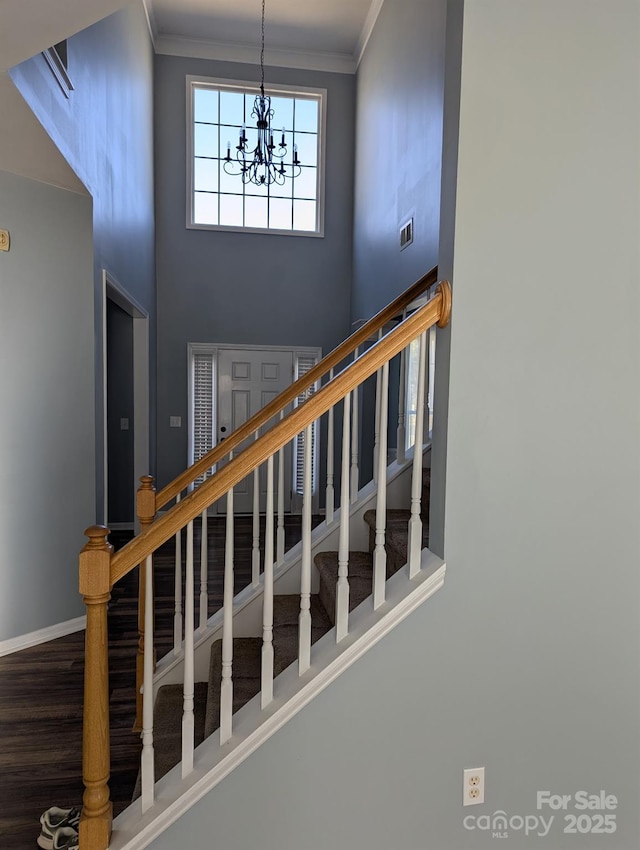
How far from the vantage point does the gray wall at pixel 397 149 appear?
3.86 m

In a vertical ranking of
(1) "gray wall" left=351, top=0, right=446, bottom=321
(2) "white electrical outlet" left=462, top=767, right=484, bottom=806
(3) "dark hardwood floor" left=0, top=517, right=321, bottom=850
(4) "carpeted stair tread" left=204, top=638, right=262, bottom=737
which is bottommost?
(3) "dark hardwood floor" left=0, top=517, right=321, bottom=850

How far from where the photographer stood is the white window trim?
6.08 meters

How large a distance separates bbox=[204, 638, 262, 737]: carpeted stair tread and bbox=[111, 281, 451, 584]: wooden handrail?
69 cm

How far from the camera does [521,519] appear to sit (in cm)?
166

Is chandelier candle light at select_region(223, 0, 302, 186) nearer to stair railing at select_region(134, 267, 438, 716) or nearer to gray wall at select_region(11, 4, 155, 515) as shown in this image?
gray wall at select_region(11, 4, 155, 515)

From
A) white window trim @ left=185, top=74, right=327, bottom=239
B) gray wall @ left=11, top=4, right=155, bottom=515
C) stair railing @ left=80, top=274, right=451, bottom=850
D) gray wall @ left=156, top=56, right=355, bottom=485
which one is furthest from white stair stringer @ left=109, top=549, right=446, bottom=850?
white window trim @ left=185, top=74, right=327, bottom=239

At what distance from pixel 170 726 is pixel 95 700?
30.2 inches

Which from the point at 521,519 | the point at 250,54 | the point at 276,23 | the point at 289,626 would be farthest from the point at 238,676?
the point at 250,54

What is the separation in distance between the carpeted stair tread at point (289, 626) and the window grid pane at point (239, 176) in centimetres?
491

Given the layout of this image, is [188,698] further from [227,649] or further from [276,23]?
[276,23]

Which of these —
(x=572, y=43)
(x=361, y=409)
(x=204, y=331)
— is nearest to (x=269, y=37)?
(x=204, y=331)

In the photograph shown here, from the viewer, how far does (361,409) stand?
5.71 m

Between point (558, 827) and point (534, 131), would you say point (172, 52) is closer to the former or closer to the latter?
point (534, 131)

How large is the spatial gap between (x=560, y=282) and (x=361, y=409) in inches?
161
